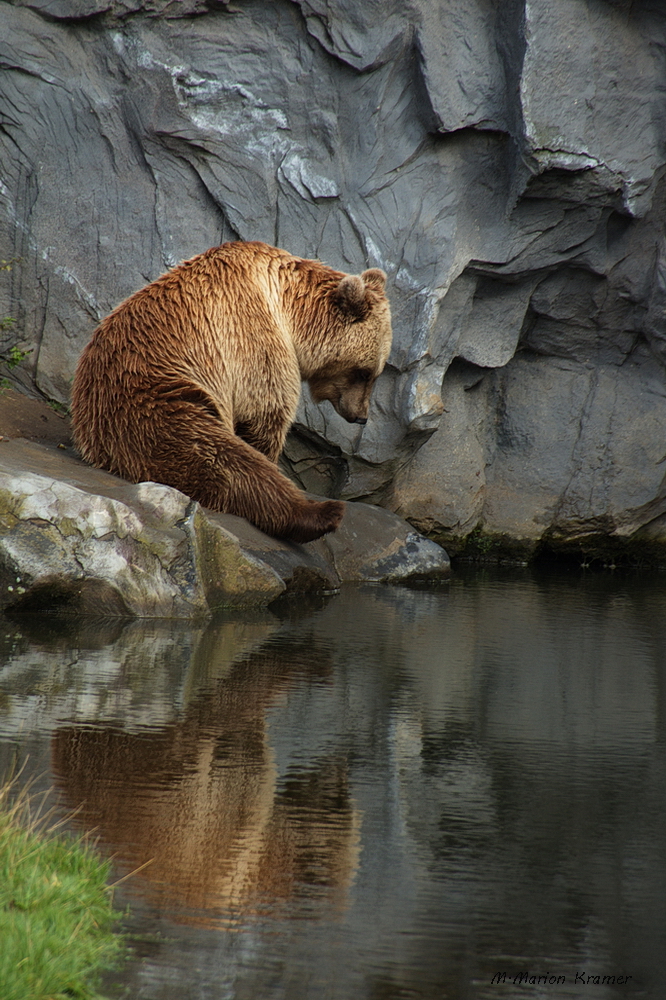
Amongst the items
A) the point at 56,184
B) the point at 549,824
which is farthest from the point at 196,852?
the point at 56,184

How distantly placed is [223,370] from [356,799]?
3.97 meters

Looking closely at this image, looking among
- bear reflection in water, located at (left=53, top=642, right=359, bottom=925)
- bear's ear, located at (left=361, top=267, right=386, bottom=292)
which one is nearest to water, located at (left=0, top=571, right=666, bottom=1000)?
bear reflection in water, located at (left=53, top=642, right=359, bottom=925)

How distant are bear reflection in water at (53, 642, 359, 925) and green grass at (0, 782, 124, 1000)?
14cm

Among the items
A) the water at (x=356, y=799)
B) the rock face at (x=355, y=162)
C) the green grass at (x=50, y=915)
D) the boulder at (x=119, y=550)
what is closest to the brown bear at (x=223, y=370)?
the boulder at (x=119, y=550)

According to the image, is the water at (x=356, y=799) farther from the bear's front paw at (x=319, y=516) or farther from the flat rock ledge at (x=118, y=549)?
the bear's front paw at (x=319, y=516)

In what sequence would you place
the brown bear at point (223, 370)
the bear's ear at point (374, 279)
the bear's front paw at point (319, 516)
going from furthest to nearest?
the bear's ear at point (374, 279) → the bear's front paw at point (319, 516) → the brown bear at point (223, 370)

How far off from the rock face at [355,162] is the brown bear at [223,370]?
1691 mm

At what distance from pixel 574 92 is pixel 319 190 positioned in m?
2.19

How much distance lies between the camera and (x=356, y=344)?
271 inches

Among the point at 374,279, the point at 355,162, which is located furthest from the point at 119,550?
the point at 355,162

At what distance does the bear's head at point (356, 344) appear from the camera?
22.0ft

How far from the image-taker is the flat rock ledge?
4875 mm

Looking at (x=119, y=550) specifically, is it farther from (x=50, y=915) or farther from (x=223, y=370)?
(x=50, y=915)

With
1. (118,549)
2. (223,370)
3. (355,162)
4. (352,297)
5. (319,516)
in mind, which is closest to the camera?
(118,549)
